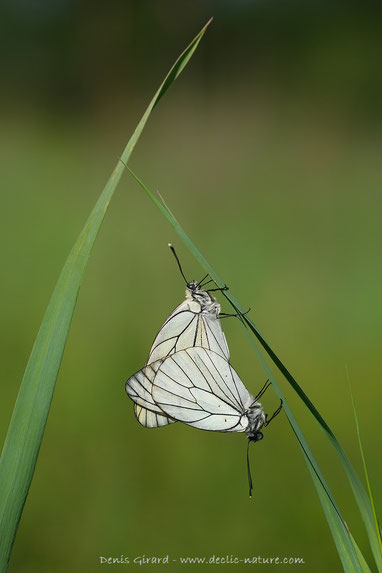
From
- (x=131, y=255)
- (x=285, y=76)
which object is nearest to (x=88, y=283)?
(x=131, y=255)

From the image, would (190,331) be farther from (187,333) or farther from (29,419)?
(29,419)

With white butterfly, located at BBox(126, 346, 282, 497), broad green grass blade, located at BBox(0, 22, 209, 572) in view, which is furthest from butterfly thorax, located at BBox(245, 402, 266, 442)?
broad green grass blade, located at BBox(0, 22, 209, 572)

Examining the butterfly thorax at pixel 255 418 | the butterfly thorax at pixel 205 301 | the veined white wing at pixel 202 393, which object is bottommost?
the butterfly thorax at pixel 255 418

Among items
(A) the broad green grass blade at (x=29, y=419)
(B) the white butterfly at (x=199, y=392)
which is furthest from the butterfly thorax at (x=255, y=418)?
(A) the broad green grass blade at (x=29, y=419)

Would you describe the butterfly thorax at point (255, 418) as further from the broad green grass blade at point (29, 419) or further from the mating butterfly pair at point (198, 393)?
the broad green grass blade at point (29, 419)

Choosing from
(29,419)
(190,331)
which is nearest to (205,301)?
(190,331)

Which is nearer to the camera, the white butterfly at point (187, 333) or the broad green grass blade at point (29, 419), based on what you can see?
the broad green grass blade at point (29, 419)
